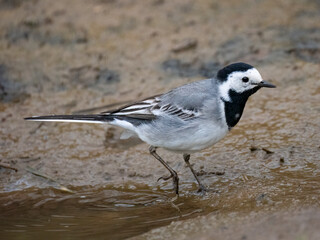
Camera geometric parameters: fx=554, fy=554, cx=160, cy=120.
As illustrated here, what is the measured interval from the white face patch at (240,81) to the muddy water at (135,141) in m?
1.13

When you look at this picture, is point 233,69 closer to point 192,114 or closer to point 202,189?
point 192,114

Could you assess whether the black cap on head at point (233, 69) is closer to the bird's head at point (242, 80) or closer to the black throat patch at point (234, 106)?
the bird's head at point (242, 80)

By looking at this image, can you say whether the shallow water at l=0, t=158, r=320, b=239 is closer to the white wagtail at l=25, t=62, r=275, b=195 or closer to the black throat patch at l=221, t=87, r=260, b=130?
the white wagtail at l=25, t=62, r=275, b=195

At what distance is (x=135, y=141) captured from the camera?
A: 8273 mm

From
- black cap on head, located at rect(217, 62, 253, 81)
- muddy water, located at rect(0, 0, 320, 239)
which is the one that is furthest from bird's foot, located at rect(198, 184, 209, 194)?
black cap on head, located at rect(217, 62, 253, 81)

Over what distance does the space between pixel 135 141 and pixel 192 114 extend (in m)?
1.82

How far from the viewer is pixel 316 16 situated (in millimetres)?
10078

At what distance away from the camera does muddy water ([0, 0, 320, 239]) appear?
20.7ft

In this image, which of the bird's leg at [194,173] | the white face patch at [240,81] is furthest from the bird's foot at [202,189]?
the white face patch at [240,81]

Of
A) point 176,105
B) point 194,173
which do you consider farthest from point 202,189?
A: point 176,105

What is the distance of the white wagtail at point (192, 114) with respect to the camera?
21.5 ft

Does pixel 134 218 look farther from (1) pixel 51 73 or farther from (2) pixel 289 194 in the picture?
(1) pixel 51 73

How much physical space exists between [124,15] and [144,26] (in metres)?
0.55

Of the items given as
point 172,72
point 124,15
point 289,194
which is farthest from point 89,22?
point 289,194
